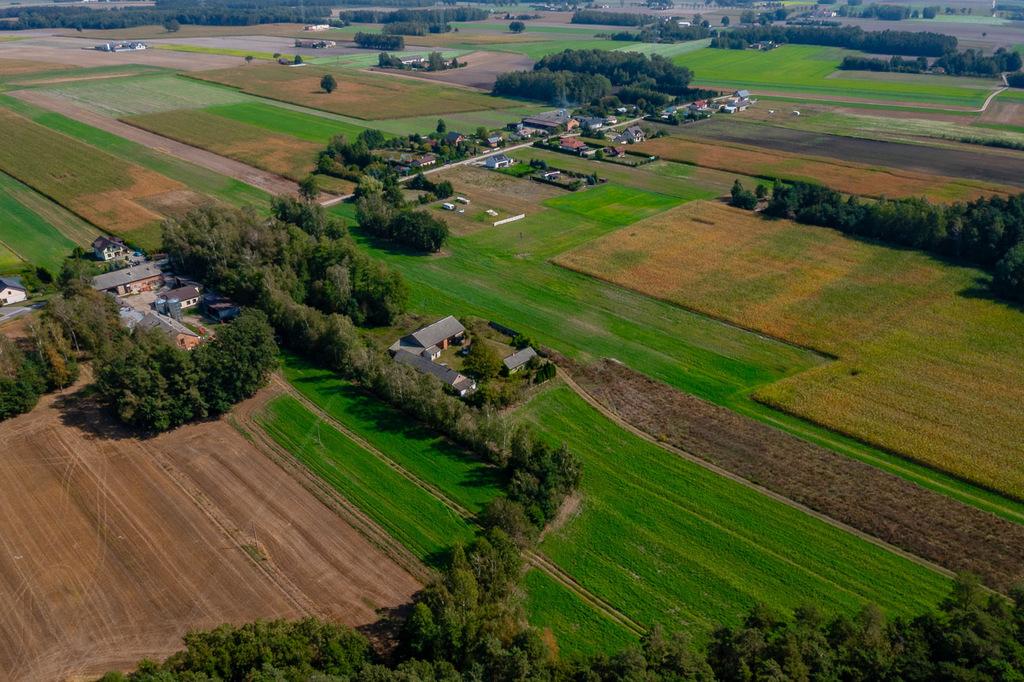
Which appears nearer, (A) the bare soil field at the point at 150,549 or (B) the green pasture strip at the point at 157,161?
(A) the bare soil field at the point at 150,549

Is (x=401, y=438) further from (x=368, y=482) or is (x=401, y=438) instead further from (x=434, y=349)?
(x=434, y=349)

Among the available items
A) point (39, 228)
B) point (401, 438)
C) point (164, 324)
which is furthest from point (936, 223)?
point (39, 228)

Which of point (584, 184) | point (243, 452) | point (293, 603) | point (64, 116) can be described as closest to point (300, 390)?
point (243, 452)

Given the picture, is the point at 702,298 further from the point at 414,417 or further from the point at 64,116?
the point at 64,116

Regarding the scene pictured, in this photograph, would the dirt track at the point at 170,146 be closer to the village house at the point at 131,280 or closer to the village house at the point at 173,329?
the village house at the point at 131,280

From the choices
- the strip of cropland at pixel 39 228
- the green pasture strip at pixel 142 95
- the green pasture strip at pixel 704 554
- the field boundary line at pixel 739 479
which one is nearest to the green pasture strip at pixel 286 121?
the green pasture strip at pixel 142 95

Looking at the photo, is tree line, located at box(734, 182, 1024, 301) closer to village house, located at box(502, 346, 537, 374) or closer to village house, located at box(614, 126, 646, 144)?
village house, located at box(614, 126, 646, 144)

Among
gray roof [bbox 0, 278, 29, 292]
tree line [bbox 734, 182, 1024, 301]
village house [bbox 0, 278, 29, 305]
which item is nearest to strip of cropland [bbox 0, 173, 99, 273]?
gray roof [bbox 0, 278, 29, 292]
